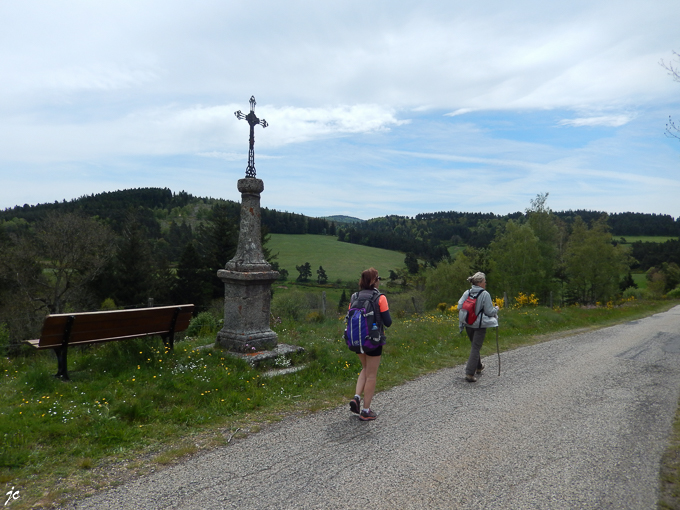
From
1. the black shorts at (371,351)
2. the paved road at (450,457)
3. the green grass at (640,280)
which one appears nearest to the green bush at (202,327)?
the paved road at (450,457)

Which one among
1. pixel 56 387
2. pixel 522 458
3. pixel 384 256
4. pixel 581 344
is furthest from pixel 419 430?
pixel 384 256

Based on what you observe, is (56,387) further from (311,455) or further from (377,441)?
(377,441)

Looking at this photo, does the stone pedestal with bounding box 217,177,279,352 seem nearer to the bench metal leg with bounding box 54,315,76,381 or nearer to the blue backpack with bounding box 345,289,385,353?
the bench metal leg with bounding box 54,315,76,381

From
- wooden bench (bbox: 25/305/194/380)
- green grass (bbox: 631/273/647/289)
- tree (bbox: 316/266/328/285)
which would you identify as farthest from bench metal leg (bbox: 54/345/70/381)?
green grass (bbox: 631/273/647/289)

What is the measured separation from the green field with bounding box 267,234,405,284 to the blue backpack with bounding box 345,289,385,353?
2306 inches

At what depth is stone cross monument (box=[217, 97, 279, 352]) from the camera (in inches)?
281

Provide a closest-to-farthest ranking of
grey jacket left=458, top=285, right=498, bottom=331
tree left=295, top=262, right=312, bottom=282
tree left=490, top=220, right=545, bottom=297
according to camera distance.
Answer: grey jacket left=458, top=285, right=498, bottom=331
tree left=490, top=220, right=545, bottom=297
tree left=295, top=262, right=312, bottom=282

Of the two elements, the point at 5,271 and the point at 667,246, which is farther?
the point at 667,246

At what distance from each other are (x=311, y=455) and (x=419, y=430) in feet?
4.22

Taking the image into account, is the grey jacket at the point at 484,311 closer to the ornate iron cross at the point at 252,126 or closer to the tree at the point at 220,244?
the ornate iron cross at the point at 252,126

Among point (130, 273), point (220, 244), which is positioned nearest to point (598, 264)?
point (220, 244)

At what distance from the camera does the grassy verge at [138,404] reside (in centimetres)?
358

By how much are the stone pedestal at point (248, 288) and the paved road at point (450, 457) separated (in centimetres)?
254

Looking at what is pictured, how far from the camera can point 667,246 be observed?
73.3 meters
